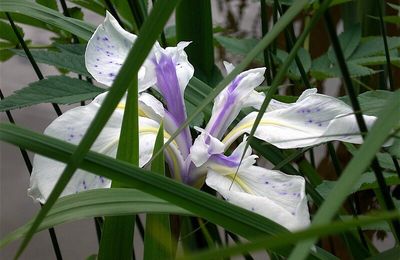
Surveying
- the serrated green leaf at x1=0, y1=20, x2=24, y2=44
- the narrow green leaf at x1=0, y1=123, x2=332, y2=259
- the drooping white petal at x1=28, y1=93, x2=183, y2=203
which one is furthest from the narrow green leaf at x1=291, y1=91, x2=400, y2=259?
the serrated green leaf at x1=0, y1=20, x2=24, y2=44

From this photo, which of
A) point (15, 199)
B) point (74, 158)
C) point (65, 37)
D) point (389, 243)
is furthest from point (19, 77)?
point (74, 158)

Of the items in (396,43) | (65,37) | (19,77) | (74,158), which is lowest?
(74,158)

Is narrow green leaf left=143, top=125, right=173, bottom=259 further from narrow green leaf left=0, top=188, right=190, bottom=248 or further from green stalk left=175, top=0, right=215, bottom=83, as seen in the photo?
green stalk left=175, top=0, right=215, bottom=83

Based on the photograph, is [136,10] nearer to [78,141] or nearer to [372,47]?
[78,141]

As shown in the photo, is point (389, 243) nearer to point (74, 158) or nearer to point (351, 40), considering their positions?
point (351, 40)

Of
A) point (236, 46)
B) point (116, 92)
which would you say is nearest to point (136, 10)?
point (236, 46)
